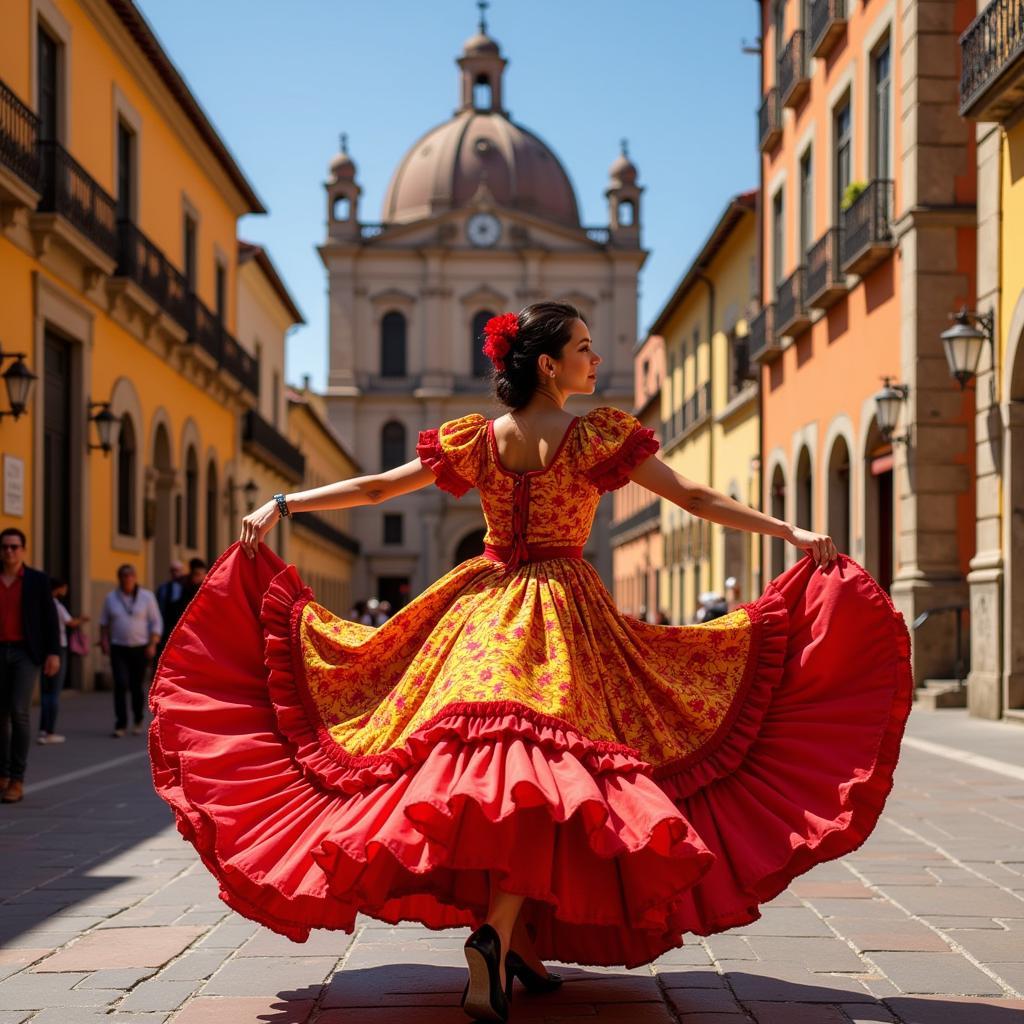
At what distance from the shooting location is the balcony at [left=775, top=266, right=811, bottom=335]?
933 inches

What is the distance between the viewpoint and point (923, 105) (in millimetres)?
17797

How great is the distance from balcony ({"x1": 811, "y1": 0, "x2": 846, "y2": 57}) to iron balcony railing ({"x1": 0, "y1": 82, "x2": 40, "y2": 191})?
1008 cm

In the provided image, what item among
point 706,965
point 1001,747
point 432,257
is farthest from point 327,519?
A: point 706,965

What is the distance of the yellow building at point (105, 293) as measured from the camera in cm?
1811

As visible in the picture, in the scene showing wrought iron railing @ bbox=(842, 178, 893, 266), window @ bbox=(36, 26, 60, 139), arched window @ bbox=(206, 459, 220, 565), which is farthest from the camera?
arched window @ bbox=(206, 459, 220, 565)

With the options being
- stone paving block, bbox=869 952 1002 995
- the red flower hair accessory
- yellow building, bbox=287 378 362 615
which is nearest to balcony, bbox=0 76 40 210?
the red flower hair accessory

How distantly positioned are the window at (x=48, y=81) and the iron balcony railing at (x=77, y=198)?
1.80ft

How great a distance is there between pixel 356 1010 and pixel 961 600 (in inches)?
551

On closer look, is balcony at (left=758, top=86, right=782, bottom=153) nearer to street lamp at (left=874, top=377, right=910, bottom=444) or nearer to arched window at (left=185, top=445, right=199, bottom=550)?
street lamp at (left=874, top=377, right=910, bottom=444)

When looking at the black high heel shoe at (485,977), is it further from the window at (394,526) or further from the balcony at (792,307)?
the window at (394,526)

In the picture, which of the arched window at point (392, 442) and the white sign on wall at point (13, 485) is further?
the arched window at point (392, 442)

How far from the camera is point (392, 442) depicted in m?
73.0

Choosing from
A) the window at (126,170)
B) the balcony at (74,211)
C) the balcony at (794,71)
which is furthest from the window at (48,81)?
the balcony at (794,71)

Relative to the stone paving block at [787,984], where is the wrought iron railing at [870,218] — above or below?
above
